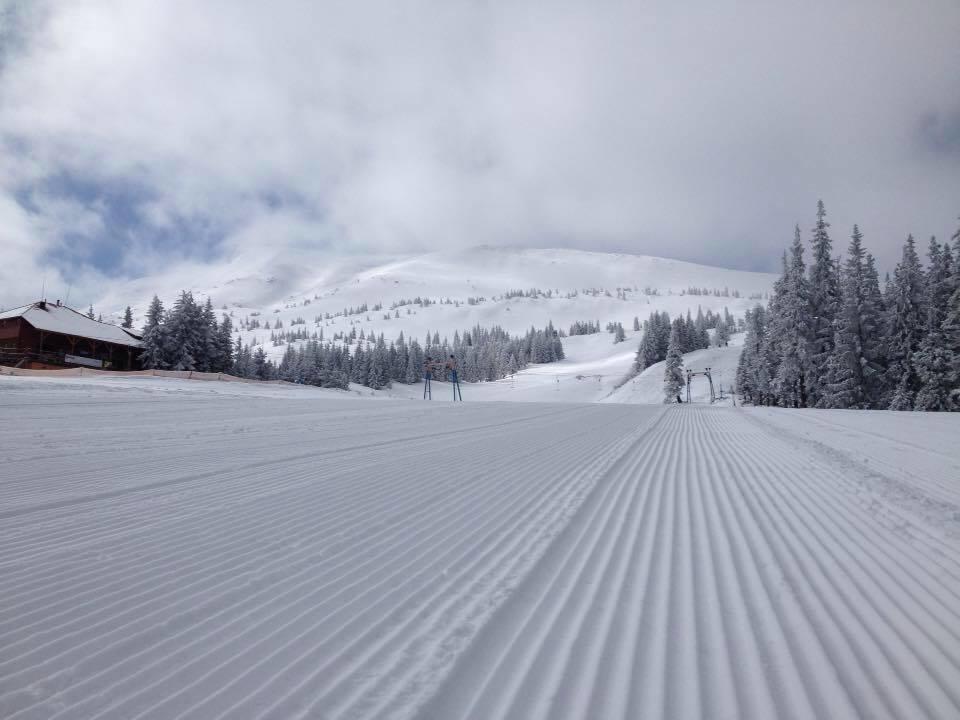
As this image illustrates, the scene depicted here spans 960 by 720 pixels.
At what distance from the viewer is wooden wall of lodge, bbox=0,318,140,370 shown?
3663 centimetres

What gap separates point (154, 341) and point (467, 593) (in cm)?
4981

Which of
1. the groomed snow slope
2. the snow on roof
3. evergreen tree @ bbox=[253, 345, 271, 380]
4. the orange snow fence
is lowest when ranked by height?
the groomed snow slope

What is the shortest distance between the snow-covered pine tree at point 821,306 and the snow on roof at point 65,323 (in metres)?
56.8

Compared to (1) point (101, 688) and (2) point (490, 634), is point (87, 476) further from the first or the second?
(2) point (490, 634)

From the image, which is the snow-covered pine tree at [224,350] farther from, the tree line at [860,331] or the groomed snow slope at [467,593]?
the tree line at [860,331]

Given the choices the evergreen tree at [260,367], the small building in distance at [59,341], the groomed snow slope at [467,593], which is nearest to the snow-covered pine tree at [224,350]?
the small building in distance at [59,341]

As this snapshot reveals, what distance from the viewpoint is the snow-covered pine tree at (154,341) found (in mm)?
42500

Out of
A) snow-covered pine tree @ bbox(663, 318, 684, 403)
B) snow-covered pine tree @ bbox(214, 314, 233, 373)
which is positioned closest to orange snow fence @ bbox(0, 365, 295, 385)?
snow-covered pine tree @ bbox(214, 314, 233, 373)

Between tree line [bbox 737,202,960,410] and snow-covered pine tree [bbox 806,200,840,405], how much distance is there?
6cm

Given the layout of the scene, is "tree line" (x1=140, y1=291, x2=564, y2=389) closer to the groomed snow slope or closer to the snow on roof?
the snow on roof

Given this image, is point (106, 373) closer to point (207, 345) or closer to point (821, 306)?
point (207, 345)

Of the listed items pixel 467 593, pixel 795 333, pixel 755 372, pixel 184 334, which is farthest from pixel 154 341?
pixel 755 372

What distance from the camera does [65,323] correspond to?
130 ft

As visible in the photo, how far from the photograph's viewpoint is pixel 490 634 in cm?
246
